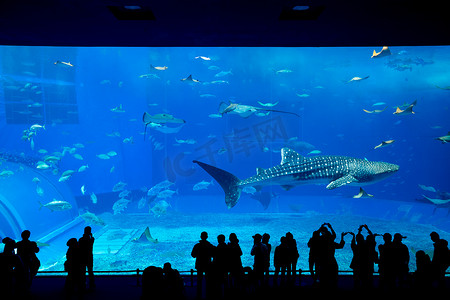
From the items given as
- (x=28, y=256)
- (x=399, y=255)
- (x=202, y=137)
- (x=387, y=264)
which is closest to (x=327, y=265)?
(x=387, y=264)

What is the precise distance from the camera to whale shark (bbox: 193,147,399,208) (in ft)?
21.3

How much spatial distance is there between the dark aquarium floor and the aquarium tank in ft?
0.58

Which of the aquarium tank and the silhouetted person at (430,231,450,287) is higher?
the aquarium tank

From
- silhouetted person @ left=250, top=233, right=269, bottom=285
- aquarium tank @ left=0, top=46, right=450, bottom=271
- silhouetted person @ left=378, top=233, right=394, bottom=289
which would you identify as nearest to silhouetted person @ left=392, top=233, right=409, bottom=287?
silhouetted person @ left=378, top=233, right=394, bottom=289

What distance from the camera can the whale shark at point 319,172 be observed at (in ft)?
21.3

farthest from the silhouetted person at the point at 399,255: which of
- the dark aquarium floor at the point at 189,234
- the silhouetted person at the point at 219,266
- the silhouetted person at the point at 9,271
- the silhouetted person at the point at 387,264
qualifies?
the silhouetted person at the point at 9,271

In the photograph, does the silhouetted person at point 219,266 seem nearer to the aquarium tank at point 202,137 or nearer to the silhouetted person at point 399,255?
the silhouetted person at point 399,255

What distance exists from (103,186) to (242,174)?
12934 mm

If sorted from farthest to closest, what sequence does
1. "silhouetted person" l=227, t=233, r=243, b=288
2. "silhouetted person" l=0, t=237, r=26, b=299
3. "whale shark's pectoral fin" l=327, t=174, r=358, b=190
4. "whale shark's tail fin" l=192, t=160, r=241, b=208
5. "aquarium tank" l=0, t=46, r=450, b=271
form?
"aquarium tank" l=0, t=46, r=450, b=271 → "whale shark's tail fin" l=192, t=160, r=241, b=208 → "whale shark's pectoral fin" l=327, t=174, r=358, b=190 → "silhouetted person" l=227, t=233, r=243, b=288 → "silhouetted person" l=0, t=237, r=26, b=299

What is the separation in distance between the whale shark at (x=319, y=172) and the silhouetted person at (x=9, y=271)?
368cm

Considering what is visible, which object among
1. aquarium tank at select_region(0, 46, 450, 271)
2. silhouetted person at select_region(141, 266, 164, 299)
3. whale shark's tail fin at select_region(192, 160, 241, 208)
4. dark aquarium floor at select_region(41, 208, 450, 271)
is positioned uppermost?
aquarium tank at select_region(0, 46, 450, 271)

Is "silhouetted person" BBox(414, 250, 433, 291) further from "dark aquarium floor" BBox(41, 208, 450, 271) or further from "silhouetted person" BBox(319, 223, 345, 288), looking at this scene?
"dark aquarium floor" BBox(41, 208, 450, 271)
